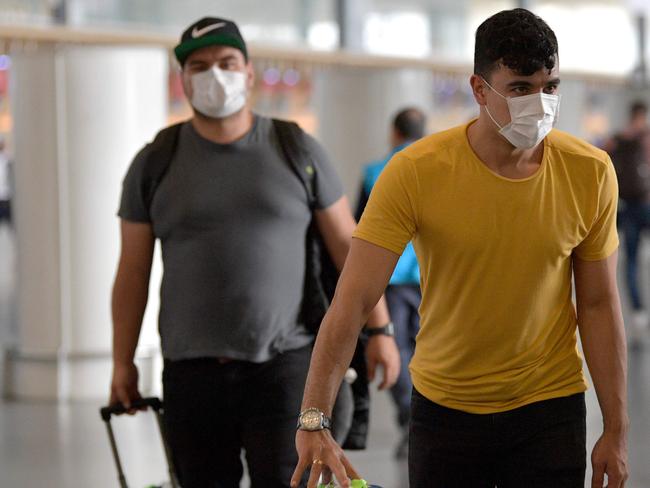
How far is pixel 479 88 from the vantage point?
2.52m

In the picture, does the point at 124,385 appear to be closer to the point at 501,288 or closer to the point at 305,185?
the point at 305,185

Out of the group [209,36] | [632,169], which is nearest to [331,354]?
[209,36]

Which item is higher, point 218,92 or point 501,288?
point 218,92

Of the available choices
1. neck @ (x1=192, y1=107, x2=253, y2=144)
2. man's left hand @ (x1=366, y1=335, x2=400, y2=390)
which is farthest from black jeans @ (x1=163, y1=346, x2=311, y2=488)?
neck @ (x1=192, y1=107, x2=253, y2=144)

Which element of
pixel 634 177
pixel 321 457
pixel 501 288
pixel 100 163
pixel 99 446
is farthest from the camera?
pixel 634 177

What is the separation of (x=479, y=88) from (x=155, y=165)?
1173 mm

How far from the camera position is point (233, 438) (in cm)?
338

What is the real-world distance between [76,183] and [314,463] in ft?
18.5

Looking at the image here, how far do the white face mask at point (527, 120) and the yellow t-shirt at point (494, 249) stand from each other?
3.0 inches

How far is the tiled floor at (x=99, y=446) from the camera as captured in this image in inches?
223

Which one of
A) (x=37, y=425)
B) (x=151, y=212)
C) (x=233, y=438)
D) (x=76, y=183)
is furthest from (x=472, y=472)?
(x=76, y=183)

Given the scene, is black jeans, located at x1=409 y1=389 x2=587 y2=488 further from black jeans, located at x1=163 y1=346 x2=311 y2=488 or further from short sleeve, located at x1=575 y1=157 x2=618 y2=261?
black jeans, located at x1=163 y1=346 x2=311 y2=488

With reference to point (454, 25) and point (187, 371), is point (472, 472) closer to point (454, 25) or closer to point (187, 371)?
point (187, 371)

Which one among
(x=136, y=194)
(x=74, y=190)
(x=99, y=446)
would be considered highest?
(x=136, y=194)
